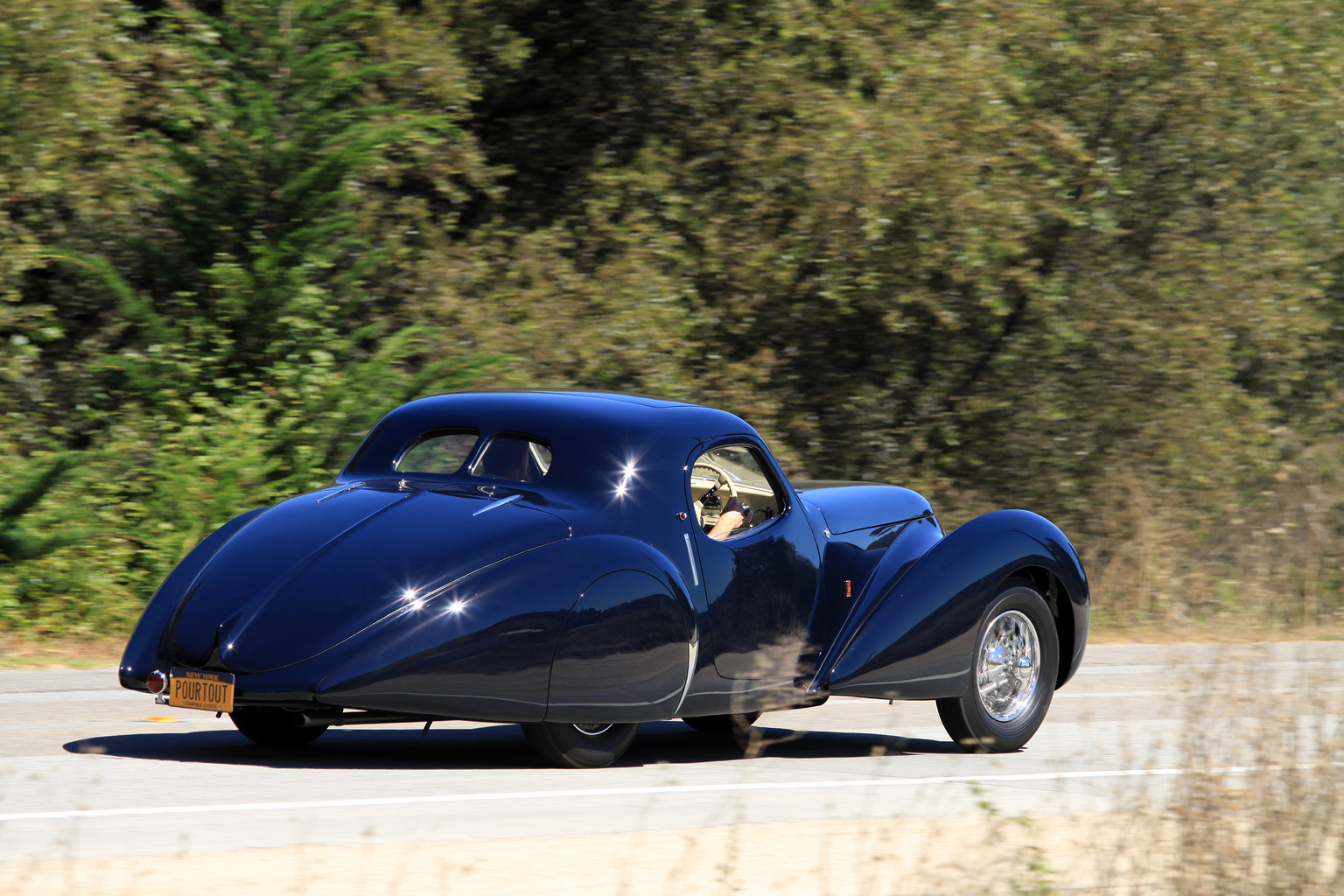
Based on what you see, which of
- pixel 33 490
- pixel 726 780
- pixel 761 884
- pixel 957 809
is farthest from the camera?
pixel 33 490

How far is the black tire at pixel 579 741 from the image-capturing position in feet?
23.6

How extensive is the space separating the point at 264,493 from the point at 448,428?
6.17 m

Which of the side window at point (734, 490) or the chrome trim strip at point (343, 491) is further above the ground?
the chrome trim strip at point (343, 491)

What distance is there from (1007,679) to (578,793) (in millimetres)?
3065

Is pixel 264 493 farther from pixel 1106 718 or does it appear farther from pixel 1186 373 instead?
pixel 1186 373

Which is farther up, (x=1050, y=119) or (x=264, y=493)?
(x=1050, y=119)

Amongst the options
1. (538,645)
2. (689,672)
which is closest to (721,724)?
(689,672)

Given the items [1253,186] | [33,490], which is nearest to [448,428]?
Answer: [33,490]

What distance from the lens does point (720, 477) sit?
8273mm

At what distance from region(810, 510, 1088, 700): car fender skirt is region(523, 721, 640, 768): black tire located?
3.97 feet

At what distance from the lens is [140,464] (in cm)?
1391

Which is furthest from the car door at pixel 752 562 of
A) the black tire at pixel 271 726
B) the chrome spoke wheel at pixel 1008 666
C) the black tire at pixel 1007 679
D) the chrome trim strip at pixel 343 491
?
the black tire at pixel 271 726

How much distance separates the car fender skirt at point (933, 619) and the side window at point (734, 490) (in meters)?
0.75

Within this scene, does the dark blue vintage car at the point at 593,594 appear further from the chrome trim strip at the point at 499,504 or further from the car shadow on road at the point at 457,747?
the car shadow on road at the point at 457,747
